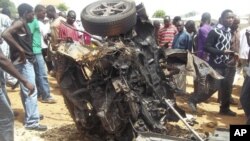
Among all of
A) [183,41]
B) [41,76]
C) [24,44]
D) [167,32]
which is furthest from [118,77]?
[167,32]

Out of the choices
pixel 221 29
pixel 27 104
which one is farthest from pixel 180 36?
pixel 27 104

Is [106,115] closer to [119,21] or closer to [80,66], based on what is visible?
[80,66]

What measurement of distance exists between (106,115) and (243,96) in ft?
6.95

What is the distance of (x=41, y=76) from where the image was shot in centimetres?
775

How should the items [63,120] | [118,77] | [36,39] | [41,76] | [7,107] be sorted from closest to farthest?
[7,107], [118,77], [63,120], [36,39], [41,76]

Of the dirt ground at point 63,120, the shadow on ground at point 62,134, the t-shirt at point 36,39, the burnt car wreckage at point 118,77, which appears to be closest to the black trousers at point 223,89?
the dirt ground at point 63,120

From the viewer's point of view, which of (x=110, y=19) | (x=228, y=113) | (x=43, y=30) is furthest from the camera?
(x=43, y=30)

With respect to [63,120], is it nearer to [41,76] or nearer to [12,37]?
[41,76]

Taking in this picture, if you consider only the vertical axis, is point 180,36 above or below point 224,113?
above

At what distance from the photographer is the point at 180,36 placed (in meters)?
9.27

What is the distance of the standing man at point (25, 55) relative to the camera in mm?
6117

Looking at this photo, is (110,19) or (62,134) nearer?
(110,19)

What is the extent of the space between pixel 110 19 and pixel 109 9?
0.44 m

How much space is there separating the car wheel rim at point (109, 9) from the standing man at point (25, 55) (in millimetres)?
1268
